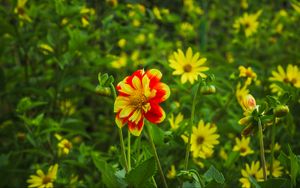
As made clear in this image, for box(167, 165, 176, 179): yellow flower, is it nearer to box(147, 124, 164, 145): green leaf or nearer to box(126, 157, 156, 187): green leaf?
box(147, 124, 164, 145): green leaf

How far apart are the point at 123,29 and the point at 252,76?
0.67 m

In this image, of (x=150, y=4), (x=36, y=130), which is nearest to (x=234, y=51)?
(x=150, y=4)

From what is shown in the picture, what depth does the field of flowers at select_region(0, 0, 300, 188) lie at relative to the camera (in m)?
0.88

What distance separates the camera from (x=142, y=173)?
2.72 ft

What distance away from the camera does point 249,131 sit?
2.98ft

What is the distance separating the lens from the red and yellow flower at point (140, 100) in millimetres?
839

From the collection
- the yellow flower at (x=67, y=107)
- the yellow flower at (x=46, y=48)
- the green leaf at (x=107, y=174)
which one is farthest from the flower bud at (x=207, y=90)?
the yellow flower at (x=67, y=107)

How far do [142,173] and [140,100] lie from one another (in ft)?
0.42

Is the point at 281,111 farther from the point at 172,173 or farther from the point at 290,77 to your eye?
the point at 290,77

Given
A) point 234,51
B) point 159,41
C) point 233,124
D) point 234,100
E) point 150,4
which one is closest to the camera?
point 233,124

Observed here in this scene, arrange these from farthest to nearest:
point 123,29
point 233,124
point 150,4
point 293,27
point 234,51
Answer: point 150,4, point 293,27, point 234,51, point 123,29, point 233,124

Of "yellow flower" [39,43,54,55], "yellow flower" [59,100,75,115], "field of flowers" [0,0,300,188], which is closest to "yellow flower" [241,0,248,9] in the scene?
"field of flowers" [0,0,300,188]

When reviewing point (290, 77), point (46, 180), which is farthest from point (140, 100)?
point (290, 77)

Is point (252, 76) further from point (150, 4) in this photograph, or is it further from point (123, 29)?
point (150, 4)
